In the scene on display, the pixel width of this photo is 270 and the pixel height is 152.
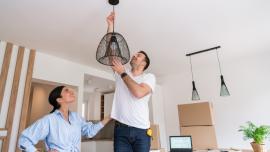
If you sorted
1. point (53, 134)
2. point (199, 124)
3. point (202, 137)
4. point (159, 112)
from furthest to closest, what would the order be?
point (159, 112), point (199, 124), point (202, 137), point (53, 134)

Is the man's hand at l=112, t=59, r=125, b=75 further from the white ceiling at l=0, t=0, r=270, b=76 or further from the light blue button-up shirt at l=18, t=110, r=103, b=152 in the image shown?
the white ceiling at l=0, t=0, r=270, b=76

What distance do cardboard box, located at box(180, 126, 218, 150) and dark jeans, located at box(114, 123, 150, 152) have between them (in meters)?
2.08

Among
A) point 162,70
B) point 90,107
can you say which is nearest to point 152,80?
point 162,70

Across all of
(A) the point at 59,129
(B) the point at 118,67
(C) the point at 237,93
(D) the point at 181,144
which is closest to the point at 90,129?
(A) the point at 59,129

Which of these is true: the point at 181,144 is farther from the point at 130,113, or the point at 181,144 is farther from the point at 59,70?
the point at 59,70

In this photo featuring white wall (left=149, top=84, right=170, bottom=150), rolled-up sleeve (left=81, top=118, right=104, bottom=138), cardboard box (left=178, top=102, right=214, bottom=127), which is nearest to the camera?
rolled-up sleeve (left=81, top=118, right=104, bottom=138)

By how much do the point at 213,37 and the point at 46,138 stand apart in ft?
8.06

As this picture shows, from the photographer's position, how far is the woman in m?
1.28

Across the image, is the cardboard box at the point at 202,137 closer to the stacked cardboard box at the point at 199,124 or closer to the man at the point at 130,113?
the stacked cardboard box at the point at 199,124

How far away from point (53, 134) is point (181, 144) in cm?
207

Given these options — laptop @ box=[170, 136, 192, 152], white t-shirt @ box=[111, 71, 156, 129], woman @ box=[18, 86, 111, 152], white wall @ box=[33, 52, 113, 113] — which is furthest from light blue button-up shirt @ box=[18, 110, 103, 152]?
laptop @ box=[170, 136, 192, 152]

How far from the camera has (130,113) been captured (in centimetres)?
129

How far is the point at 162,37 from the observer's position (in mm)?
2738

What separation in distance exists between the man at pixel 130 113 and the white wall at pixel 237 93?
9.70ft
